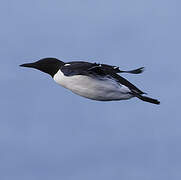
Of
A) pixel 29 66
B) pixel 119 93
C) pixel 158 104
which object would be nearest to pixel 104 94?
pixel 119 93

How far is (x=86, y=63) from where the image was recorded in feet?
42.4

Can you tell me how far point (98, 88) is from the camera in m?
12.7

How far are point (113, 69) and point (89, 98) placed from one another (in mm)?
972

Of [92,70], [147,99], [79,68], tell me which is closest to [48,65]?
[79,68]

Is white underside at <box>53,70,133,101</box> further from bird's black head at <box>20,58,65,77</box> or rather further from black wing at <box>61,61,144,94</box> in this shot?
bird's black head at <box>20,58,65,77</box>

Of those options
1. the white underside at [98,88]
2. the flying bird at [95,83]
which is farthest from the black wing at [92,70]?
the white underside at [98,88]

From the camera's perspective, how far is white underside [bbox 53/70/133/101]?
12.7m

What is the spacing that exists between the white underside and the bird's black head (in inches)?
43.9

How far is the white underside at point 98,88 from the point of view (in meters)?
12.7

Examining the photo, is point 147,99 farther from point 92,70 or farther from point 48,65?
point 48,65

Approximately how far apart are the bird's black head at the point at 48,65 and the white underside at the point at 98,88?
1.11 meters

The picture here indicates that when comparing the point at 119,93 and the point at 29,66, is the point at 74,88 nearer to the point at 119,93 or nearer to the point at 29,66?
the point at 119,93

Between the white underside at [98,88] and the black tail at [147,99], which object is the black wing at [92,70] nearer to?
the white underside at [98,88]

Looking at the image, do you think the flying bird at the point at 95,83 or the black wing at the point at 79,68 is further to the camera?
the flying bird at the point at 95,83
